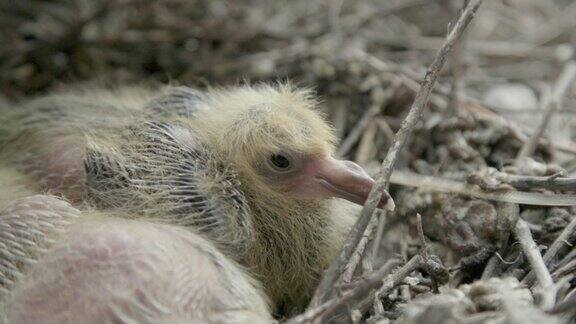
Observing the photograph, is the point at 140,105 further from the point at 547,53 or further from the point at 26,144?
the point at 547,53

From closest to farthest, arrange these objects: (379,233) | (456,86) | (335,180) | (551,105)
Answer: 1. (335,180)
2. (379,233)
3. (551,105)
4. (456,86)

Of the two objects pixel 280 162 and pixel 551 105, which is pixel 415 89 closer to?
pixel 551 105

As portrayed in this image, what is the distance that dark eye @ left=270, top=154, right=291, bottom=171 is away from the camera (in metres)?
1.43

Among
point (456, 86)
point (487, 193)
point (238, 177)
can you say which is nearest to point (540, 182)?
point (487, 193)

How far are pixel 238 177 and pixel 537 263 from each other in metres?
0.60

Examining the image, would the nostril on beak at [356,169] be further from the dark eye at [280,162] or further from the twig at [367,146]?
the twig at [367,146]

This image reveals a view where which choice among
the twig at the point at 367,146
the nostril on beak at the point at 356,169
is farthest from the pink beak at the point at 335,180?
the twig at the point at 367,146

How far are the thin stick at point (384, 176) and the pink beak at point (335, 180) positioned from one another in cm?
9

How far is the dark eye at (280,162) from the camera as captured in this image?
143 cm

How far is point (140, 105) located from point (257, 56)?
0.52m

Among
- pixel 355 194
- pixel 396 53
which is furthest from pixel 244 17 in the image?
pixel 355 194

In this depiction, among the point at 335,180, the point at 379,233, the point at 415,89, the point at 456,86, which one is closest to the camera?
the point at 335,180

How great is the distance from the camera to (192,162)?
55.8 inches

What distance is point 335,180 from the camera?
141 centimetres
